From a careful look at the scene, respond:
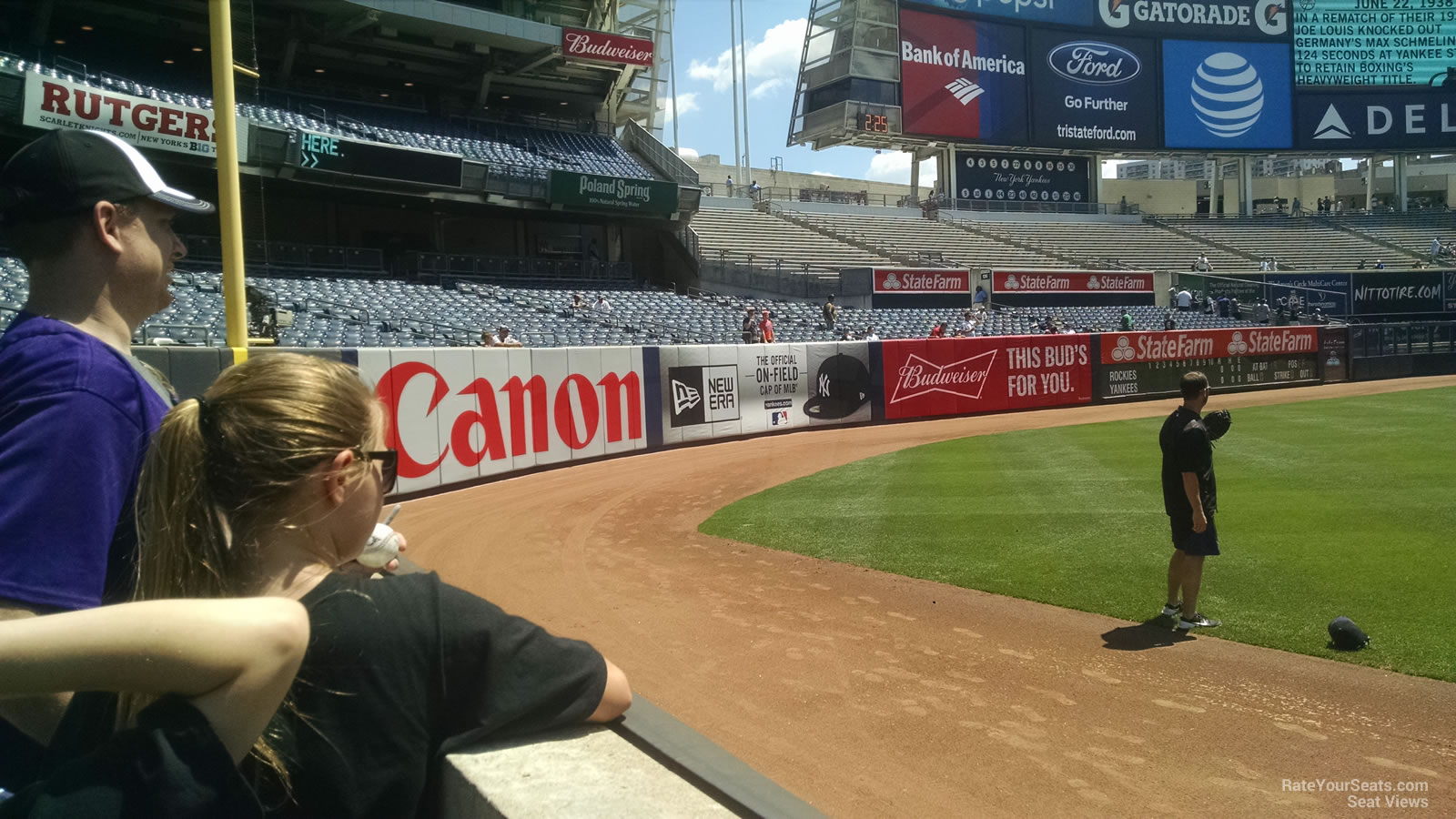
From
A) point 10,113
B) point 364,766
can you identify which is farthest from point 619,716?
point 10,113

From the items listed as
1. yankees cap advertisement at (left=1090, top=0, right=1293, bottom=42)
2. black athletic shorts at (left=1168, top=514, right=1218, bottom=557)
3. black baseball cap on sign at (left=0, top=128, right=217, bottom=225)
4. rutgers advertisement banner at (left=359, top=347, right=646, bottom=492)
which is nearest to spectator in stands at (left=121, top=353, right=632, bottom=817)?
black baseball cap on sign at (left=0, top=128, right=217, bottom=225)

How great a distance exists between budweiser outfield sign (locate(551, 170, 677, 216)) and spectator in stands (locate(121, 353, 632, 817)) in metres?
30.0

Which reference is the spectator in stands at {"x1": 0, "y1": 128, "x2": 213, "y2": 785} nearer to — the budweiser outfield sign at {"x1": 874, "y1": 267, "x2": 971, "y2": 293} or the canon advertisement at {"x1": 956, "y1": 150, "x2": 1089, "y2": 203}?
the budweiser outfield sign at {"x1": 874, "y1": 267, "x2": 971, "y2": 293}

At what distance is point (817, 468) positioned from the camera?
632 inches

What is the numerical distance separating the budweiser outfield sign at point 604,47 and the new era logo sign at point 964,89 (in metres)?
18.6

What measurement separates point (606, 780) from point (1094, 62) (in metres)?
54.1

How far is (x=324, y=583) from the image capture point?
158 centimetres

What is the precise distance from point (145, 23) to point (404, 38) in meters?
7.35

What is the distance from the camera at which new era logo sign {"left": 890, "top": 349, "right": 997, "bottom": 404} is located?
947 inches

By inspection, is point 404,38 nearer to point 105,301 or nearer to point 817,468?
point 817,468

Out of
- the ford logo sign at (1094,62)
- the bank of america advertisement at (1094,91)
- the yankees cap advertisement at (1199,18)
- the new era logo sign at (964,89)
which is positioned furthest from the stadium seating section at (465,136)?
the yankees cap advertisement at (1199,18)

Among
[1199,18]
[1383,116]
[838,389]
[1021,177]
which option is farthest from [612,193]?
[1383,116]

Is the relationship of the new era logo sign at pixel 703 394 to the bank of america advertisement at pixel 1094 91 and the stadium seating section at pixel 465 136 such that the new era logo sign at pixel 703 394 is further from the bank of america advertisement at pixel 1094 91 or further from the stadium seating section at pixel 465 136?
the bank of america advertisement at pixel 1094 91

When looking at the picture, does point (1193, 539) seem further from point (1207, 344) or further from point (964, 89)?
point (964, 89)
